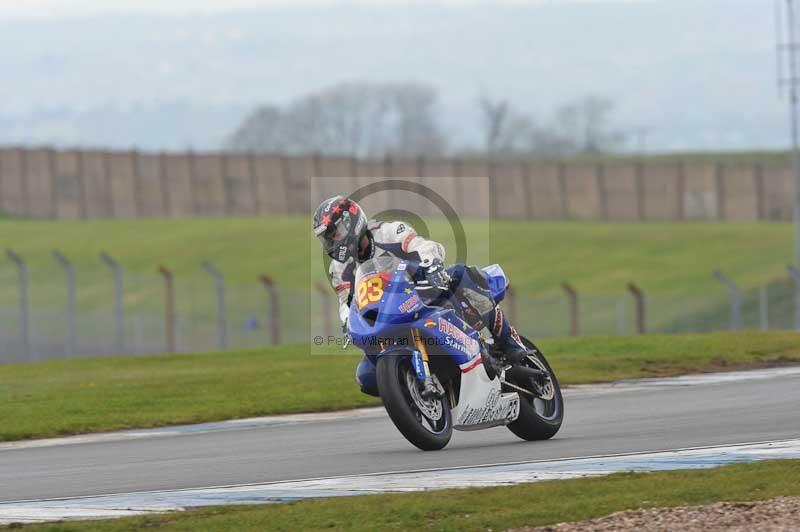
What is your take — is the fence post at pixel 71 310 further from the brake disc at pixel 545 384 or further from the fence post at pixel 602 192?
the fence post at pixel 602 192

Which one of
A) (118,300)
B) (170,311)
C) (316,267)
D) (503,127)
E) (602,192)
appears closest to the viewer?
(118,300)

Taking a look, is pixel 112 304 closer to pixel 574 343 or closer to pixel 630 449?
pixel 574 343

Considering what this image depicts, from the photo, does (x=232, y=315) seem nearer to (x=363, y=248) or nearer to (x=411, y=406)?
(x=363, y=248)

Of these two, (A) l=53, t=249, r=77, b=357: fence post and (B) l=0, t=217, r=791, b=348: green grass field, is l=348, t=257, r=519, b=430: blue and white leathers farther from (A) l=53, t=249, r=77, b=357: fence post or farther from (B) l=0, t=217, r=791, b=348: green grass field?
(A) l=53, t=249, r=77, b=357: fence post

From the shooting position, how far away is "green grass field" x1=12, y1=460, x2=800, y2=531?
9.05 m

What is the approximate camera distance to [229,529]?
905cm

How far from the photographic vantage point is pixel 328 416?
642 inches

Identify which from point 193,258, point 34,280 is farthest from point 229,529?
point 193,258

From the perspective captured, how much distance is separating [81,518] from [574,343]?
13.9 metres

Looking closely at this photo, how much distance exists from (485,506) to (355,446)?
3879mm

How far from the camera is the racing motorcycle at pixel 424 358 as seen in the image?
1168cm

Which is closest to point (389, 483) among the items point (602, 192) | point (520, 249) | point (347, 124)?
point (520, 249)

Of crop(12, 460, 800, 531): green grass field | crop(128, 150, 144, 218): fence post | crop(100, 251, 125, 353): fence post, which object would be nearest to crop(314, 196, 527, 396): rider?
crop(12, 460, 800, 531): green grass field

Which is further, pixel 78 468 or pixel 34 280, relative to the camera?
pixel 34 280
